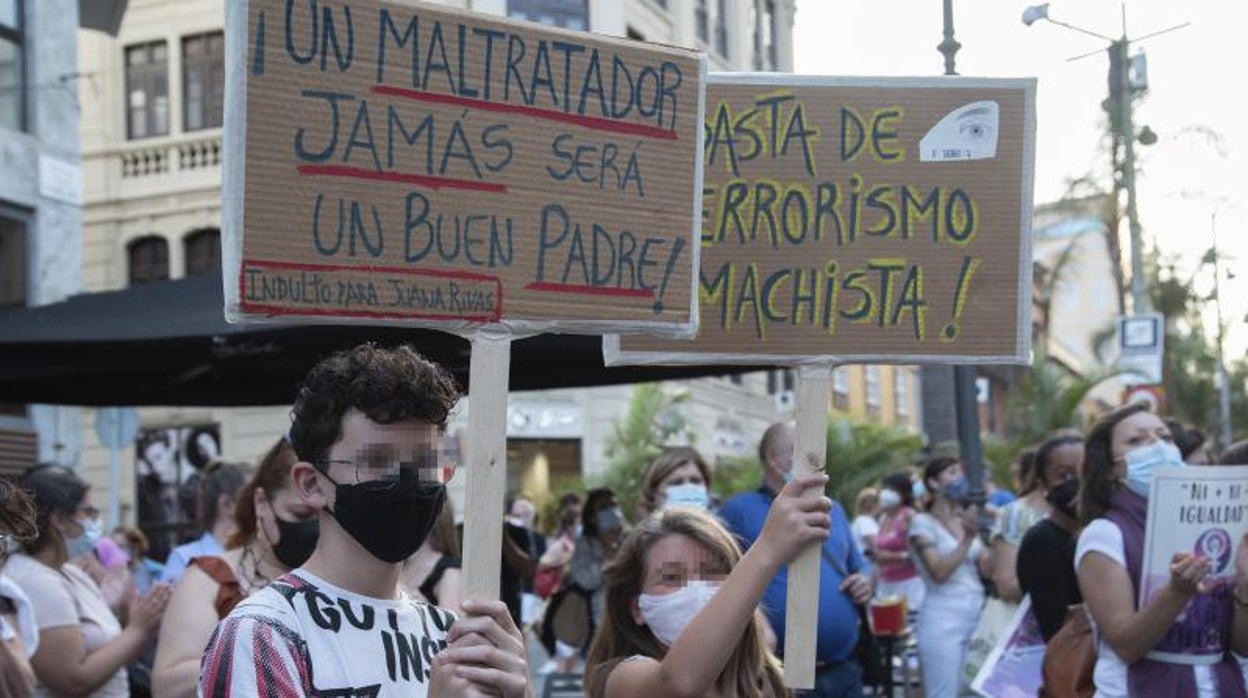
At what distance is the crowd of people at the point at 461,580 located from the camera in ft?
8.75

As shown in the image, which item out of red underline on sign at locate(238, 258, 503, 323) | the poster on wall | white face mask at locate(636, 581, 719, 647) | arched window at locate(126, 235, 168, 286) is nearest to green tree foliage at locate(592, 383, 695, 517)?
the poster on wall

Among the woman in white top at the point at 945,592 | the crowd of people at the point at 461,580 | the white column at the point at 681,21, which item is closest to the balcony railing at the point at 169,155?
the white column at the point at 681,21

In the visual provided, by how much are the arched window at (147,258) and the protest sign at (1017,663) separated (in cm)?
2360

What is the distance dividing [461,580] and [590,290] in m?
0.65

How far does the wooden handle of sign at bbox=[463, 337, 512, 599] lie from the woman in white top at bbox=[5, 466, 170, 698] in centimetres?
264

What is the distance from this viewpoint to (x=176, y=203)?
2744cm

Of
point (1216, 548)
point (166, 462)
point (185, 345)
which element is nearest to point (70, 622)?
point (185, 345)

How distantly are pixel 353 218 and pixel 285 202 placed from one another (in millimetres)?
130

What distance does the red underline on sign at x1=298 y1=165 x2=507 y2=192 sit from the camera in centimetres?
291

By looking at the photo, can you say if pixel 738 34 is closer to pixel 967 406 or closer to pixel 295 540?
pixel 967 406

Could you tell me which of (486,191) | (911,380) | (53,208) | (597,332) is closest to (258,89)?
(486,191)

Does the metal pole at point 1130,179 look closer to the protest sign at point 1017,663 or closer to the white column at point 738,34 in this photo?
the white column at point 738,34

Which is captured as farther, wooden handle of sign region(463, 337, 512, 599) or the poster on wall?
the poster on wall

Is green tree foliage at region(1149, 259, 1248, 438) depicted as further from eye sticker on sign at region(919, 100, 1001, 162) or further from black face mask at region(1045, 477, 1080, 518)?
eye sticker on sign at region(919, 100, 1001, 162)
